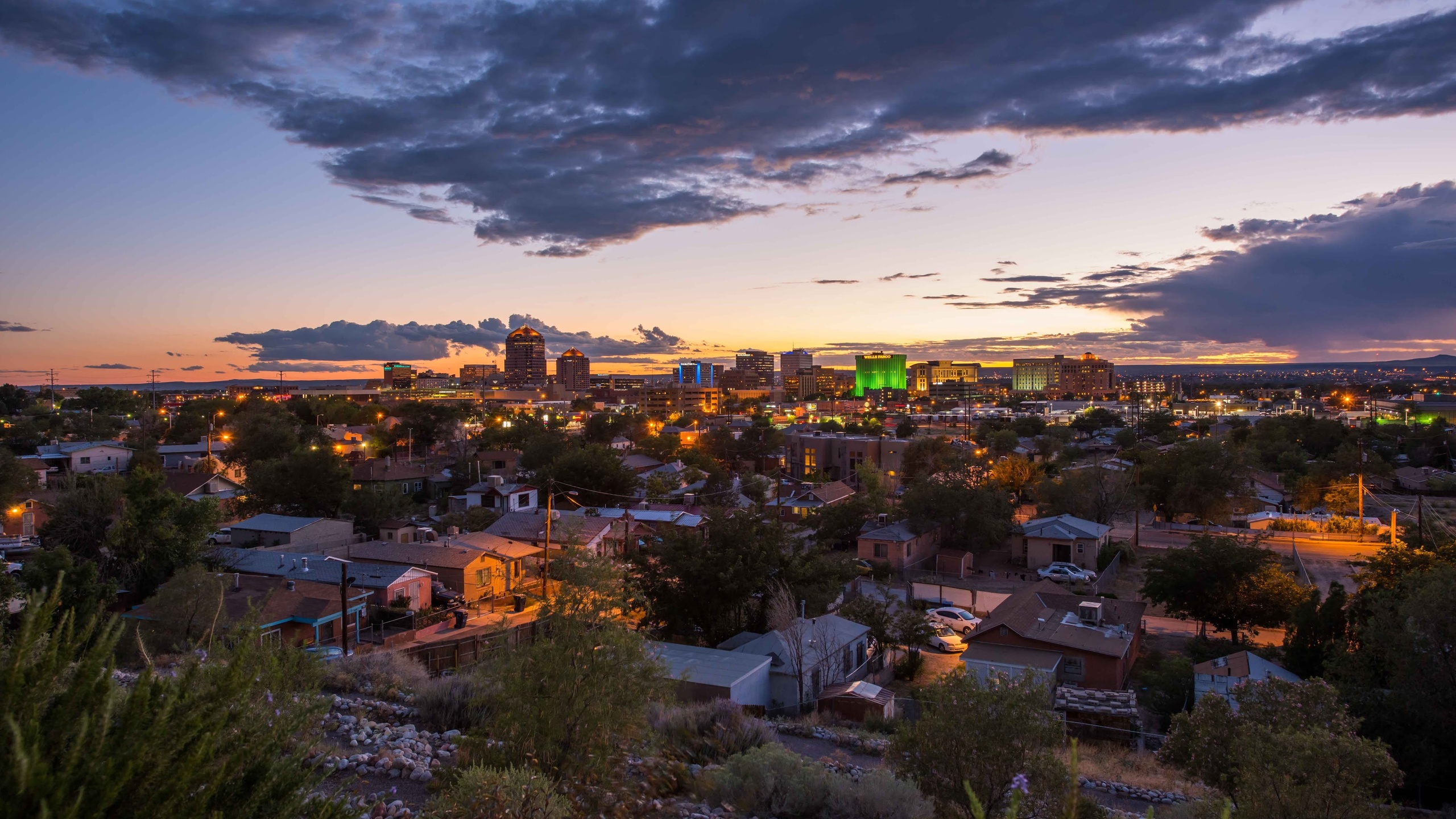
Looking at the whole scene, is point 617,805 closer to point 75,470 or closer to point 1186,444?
point 1186,444

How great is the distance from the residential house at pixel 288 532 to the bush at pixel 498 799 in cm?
2347

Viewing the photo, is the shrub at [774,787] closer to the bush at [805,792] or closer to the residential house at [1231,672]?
the bush at [805,792]

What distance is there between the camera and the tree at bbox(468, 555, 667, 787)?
7.52 meters

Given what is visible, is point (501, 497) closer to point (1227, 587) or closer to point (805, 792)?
point (1227, 587)

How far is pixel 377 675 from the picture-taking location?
13.0 meters

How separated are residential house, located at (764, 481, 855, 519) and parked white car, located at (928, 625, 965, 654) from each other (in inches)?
618

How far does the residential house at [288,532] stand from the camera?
26.5 metres

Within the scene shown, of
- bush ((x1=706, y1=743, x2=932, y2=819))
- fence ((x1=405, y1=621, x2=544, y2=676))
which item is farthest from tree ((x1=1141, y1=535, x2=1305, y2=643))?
fence ((x1=405, y1=621, x2=544, y2=676))

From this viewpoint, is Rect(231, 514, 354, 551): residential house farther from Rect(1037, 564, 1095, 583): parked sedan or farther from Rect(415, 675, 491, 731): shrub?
Rect(1037, 564, 1095, 583): parked sedan

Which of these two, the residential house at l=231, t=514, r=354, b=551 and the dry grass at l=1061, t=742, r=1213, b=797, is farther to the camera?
the residential house at l=231, t=514, r=354, b=551

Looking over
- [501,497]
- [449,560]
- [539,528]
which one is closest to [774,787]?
[449,560]

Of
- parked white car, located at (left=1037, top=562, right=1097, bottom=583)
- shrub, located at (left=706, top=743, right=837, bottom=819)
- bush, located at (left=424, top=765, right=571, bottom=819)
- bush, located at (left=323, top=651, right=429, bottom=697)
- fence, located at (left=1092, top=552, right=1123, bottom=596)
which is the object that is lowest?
parked white car, located at (left=1037, top=562, right=1097, bottom=583)

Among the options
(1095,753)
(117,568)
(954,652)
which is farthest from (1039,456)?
(117,568)

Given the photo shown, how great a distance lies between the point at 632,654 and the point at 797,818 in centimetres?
236
